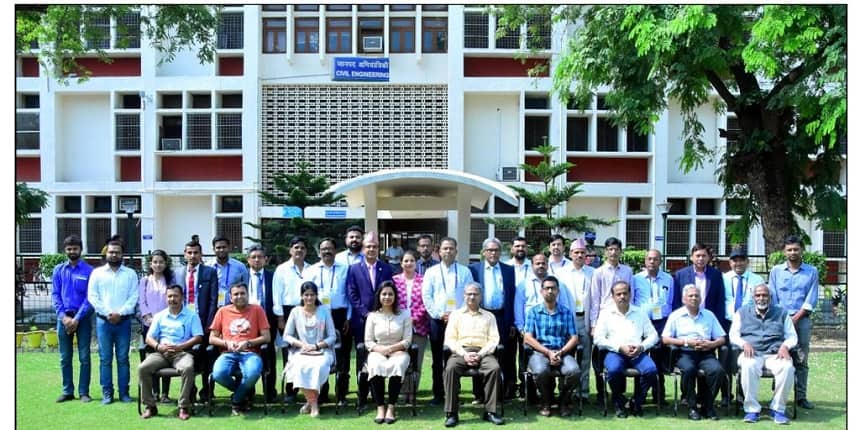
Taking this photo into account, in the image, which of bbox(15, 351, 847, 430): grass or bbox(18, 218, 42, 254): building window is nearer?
bbox(15, 351, 847, 430): grass

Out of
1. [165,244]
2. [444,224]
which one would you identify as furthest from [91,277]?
[165,244]

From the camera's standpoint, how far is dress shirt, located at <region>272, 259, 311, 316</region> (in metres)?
7.29

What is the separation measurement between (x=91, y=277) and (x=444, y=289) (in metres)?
3.35

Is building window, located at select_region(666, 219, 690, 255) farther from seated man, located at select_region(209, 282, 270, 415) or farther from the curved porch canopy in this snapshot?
seated man, located at select_region(209, 282, 270, 415)

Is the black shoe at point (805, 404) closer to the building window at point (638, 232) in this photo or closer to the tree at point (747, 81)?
the tree at point (747, 81)

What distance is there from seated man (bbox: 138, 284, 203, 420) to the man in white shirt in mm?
2133

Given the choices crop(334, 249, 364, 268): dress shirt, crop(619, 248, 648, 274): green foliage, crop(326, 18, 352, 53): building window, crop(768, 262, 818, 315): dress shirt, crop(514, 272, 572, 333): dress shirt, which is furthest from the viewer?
crop(326, 18, 352, 53): building window

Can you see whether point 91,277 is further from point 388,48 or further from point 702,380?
point 388,48

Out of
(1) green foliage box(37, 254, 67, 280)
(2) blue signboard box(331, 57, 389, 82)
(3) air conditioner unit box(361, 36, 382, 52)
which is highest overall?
(3) air conditioner unit box(361, 36, 382, 52)

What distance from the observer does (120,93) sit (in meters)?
21.0

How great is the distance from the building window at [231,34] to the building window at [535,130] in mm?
8491

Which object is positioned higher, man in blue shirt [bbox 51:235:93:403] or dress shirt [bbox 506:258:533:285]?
dress shirt [bbox 506:258:533:285]

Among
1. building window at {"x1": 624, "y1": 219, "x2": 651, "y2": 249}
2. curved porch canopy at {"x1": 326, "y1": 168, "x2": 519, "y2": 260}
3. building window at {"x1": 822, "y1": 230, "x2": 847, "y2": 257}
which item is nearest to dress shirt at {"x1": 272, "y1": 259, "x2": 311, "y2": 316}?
curved porch canopy at {"x1": 326, "y1": 168, "x2": 519, "y2": 260}

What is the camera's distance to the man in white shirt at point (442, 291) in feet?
23.0
